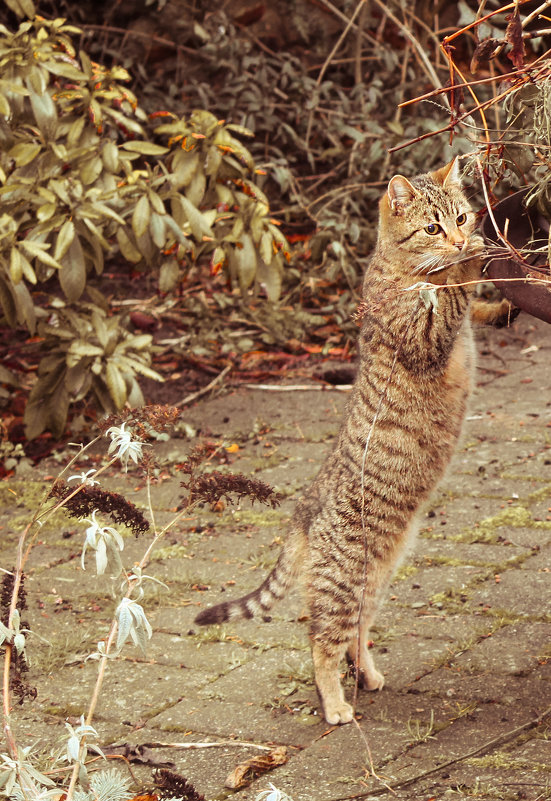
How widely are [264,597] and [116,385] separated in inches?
87.1

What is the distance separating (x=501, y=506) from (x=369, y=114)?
406cm

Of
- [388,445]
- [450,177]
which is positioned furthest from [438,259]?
[388,445]

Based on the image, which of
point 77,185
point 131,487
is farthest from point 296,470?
point 77,185

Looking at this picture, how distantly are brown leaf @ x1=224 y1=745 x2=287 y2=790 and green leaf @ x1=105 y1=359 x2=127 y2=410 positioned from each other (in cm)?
267

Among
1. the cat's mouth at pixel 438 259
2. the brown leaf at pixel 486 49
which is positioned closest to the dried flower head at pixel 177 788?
the cat's mouth at pixel 438 259

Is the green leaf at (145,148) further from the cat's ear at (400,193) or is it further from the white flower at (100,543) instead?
the white flower at (100,543)

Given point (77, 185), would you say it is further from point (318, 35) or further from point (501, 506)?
point (318, 35)

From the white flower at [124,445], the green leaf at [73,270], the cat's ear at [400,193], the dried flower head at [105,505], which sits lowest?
the green leaf at [73,270]

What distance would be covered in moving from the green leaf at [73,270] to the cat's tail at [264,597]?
2388 mm

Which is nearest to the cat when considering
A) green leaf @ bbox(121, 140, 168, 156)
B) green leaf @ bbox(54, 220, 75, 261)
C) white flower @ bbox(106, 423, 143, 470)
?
white flower @ bbox(106, 423, 143, 470)

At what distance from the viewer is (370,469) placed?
10.8 ft

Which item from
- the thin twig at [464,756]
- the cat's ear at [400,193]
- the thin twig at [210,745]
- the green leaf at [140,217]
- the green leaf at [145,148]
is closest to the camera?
the thin twig at [464,756]

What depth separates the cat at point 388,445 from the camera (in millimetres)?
3215

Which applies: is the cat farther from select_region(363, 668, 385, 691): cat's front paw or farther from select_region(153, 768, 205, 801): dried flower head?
select_region(153, 768, 205, 801): dried flower head
